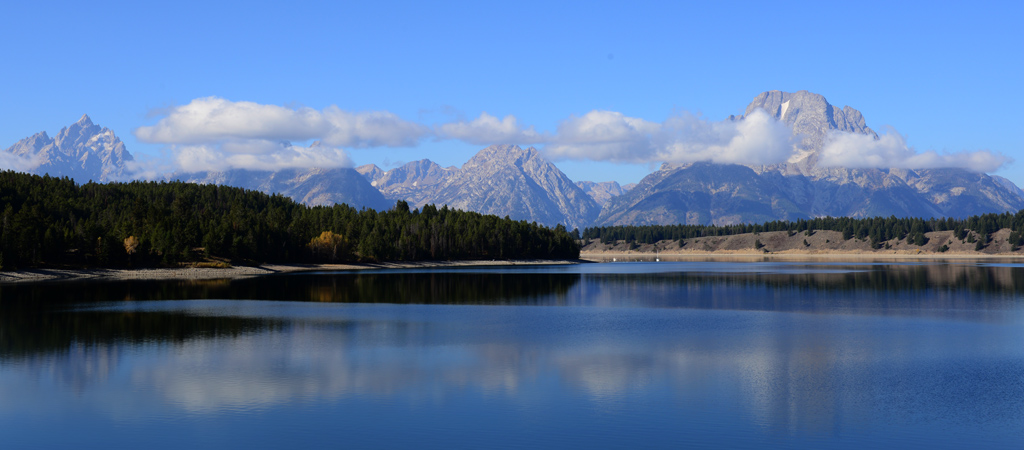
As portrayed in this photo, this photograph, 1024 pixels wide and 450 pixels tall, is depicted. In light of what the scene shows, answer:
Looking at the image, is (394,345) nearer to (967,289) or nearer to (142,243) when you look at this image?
(967,289)

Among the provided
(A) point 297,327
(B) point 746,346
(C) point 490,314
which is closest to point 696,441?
(B) point 746,346

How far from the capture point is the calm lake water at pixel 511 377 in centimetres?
2850

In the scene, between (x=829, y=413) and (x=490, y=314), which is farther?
(x=490, y=314)

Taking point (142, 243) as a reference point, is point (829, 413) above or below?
below

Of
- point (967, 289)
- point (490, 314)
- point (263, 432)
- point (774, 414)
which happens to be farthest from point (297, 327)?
point (967, 289)

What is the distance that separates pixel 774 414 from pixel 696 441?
18.0 ft

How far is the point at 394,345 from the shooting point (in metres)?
51.1

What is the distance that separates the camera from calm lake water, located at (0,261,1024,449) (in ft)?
93.5

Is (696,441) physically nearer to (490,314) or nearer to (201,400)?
(201,400)

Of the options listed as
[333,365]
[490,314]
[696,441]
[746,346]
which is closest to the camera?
[696,441]

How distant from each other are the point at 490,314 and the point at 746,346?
29.2m

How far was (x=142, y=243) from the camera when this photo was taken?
515ft

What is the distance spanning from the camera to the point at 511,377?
129 ft

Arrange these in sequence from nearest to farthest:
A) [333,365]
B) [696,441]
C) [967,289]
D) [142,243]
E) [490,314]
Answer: [696,441]
[333,365]
[490,314]
[967,289]
[142,243]
